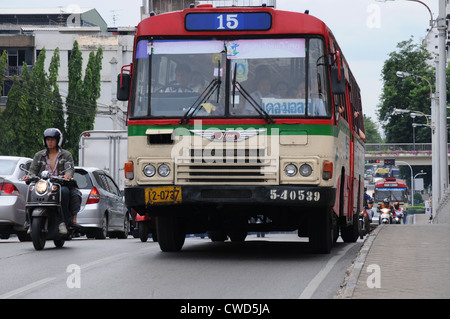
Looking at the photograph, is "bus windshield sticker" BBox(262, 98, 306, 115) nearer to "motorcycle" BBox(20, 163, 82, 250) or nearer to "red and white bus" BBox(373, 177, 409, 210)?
"motorcycle" BBox(20, 163, 82, 250)

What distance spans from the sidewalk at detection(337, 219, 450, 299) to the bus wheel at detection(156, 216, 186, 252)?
2.69 meters

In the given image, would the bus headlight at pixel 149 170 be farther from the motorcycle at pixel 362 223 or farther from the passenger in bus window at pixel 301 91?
the motorcycle at pixel 362 223

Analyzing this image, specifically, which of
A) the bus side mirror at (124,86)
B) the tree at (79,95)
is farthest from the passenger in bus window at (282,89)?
the tree at (79,95)

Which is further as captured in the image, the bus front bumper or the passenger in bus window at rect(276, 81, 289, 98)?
the passenger in bus window at rect(276, 81, 289, 98)

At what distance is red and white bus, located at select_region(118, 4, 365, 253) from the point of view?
41.8 ft

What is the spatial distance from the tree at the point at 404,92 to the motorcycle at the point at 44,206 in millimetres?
85995

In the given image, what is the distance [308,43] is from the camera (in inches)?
515

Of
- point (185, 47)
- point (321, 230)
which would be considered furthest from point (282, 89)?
point (321, 230)

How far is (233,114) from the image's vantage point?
42.3 feet

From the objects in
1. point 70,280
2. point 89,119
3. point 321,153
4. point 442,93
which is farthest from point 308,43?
point 89,119

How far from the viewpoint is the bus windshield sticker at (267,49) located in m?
13.1

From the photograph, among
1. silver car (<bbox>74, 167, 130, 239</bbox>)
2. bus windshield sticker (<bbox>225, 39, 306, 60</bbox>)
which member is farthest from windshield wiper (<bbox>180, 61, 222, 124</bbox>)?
silver car (<bbox>74, 167, 130, 239</bbox>)
